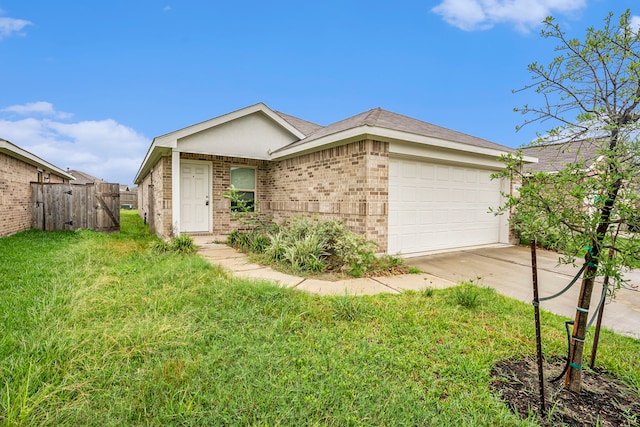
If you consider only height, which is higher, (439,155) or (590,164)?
(439,155)

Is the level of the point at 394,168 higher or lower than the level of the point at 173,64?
lower

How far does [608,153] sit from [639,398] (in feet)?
5.65

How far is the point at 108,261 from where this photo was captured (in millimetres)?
5398

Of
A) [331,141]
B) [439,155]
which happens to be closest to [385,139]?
[331,141]

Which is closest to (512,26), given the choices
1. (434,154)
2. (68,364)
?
(434,154)

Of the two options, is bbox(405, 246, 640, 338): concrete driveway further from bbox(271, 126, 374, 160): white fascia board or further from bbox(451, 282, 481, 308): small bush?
bbox(271, 126, 374, 160): white fascia board

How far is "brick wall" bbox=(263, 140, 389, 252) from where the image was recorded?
5.97 metres

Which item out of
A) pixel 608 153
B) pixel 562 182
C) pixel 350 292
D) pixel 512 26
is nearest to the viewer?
pixel 608 153

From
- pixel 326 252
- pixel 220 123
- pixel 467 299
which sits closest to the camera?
pixel 467 299

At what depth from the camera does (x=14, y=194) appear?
30.7ft

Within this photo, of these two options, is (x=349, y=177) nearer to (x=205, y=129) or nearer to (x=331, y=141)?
(x=331, y=141)

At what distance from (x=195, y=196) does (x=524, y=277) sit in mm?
8499

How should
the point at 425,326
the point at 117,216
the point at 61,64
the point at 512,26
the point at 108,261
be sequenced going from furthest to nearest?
the point at 61,64 < the point at 117,216 < the point at 512,26 < the point at 108,261 < the point at 425,326

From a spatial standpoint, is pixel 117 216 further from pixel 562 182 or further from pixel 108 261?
pixel 562 182
